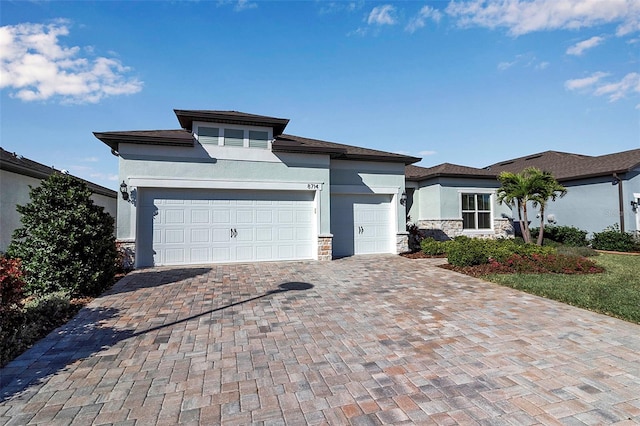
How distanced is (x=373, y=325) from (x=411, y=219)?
41.1 ft

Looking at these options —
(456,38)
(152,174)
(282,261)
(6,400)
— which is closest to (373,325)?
(6,400)

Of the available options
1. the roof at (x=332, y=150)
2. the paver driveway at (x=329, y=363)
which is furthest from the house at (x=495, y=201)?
the paver driveway at (x=329, y=363)

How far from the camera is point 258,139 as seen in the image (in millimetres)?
10289

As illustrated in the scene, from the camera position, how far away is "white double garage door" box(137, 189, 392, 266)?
9531mm

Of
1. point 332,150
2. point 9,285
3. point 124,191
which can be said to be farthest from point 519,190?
point 9,285

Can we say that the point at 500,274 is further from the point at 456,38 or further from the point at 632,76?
the point at 632,76

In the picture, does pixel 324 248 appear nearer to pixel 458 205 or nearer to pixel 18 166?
pixel 458 205

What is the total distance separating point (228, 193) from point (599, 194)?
18.6 meters

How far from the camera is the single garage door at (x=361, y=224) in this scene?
38.8ft

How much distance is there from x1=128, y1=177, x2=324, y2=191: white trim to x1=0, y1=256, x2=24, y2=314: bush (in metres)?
5.18

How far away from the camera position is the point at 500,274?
8195 millimetres

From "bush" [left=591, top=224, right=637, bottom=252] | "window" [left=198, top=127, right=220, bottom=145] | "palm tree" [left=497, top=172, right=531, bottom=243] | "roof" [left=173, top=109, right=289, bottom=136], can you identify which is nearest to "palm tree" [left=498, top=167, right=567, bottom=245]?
"palm tree" [left=497, top=172, right=531, bottom=243]

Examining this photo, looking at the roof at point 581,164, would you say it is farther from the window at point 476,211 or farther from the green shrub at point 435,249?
the green shrub at point 435,249

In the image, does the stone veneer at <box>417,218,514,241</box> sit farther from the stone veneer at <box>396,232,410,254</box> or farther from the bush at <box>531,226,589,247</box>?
the stone veneer at <box>396,232,410,254</box>
